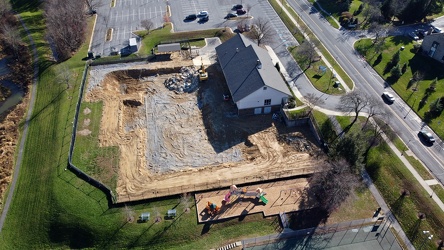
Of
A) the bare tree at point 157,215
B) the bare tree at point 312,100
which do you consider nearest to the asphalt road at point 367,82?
the bare tree at point 312,100

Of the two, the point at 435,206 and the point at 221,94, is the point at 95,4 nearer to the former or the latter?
the point at 221,94

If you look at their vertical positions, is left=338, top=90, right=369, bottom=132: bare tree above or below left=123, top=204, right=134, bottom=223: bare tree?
above

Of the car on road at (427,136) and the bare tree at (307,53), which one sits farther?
the bare tree at (307,53)

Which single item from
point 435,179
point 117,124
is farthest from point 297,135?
point 117,124

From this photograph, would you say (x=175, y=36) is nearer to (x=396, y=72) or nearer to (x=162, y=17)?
(x=162, y=17)

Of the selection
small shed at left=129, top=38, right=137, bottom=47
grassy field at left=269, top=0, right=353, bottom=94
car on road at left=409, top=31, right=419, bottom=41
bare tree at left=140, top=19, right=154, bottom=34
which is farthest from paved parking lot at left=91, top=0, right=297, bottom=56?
car on road at left=409, top=31, right=419, bottom=41

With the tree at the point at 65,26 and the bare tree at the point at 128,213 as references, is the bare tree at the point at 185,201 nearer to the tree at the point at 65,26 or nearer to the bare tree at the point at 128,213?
the bare tree at the point at 128,213

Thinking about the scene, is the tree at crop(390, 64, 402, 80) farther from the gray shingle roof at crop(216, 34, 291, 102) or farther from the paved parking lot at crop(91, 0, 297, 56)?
the gray shingle roof at crop(216, 34, 291, 102)
